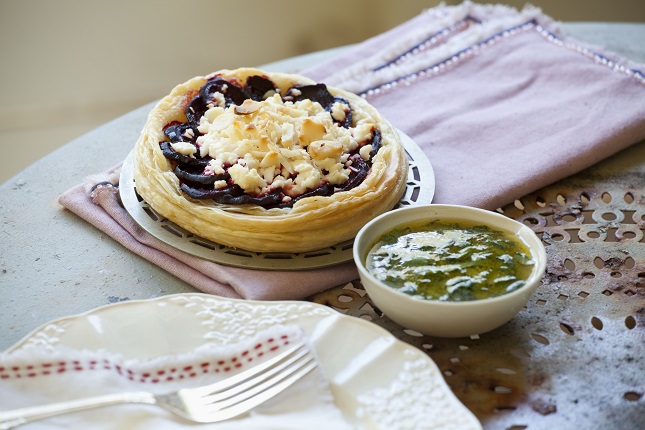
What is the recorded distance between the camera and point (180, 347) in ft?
5.56

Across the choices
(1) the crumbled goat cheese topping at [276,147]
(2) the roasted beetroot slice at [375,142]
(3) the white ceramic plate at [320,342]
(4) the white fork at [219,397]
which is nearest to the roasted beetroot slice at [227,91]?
(1) the crumbled goat cheese topping at [276,147]

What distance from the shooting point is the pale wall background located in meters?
5.07

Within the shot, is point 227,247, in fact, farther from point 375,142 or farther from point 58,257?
point 375,142

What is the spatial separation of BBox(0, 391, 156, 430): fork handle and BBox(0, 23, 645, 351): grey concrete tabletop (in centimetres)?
41

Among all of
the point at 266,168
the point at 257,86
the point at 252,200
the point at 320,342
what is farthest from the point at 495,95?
the point at 320,342

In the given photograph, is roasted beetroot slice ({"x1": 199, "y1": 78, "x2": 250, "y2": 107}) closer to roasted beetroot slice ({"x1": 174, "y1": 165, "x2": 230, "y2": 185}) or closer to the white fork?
roasted beetroot slice ({"x1": 174, "y1": 165, "x2": 230, "y2": 185})

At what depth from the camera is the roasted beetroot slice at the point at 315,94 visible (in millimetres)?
2562

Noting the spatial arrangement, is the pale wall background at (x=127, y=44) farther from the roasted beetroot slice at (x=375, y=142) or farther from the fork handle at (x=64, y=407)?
the fork handle at (x=64, y=407)

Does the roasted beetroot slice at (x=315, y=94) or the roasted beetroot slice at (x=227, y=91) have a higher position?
the roasted beetroot slice at (x=227, y=91)

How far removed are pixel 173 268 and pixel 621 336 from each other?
45.9 inches

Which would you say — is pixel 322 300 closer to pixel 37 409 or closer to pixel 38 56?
pixel 37 409

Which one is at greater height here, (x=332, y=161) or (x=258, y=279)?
(x=332, y=161)

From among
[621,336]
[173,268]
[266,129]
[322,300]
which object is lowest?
[621,336]

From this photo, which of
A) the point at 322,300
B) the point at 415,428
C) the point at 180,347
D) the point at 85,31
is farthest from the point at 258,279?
the point at 85,31
